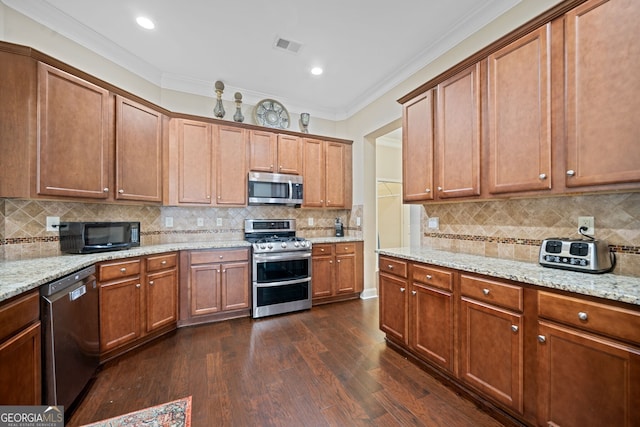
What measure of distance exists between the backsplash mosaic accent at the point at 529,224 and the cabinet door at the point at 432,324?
66 centimetres

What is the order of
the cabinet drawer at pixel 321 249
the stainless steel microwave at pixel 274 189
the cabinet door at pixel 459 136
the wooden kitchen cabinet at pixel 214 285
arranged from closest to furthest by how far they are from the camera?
1. the cabinet door at pixel 459 136
2. the wooden kitchen cabinet at pixel 214 285
3. the stainless steel microwave at pixel 274 189
4. the cabinet drawer at pixel 321 249

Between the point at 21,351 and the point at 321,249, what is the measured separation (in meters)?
2.88

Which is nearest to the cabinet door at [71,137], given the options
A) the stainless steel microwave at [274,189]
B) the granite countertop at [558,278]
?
the stainless steel microwave at [274,189]

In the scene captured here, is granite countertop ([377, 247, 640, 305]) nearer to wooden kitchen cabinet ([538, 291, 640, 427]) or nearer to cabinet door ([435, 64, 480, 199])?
wooden kitchen cabinet ([538, 291, 640, 427])

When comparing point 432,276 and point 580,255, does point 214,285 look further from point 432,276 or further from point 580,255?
point 580,255

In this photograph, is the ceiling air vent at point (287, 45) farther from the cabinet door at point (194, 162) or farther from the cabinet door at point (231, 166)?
the cabinet door at point (194, 162)

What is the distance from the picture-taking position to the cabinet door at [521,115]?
5.35ft

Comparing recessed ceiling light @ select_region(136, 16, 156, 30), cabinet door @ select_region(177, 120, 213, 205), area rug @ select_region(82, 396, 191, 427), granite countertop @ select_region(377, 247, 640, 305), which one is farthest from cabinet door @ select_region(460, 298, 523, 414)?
recessed ceiling light @ select_region(136, 16, 156, 30)

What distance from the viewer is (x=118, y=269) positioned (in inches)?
91.5

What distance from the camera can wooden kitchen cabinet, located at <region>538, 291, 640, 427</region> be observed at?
3.68 feet

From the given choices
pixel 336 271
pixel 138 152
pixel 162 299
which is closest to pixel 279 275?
pixel 336 271

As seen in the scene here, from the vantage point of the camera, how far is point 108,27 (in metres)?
2.52

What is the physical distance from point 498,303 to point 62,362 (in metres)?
2.72

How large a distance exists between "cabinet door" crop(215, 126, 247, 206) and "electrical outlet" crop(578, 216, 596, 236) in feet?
10.9
